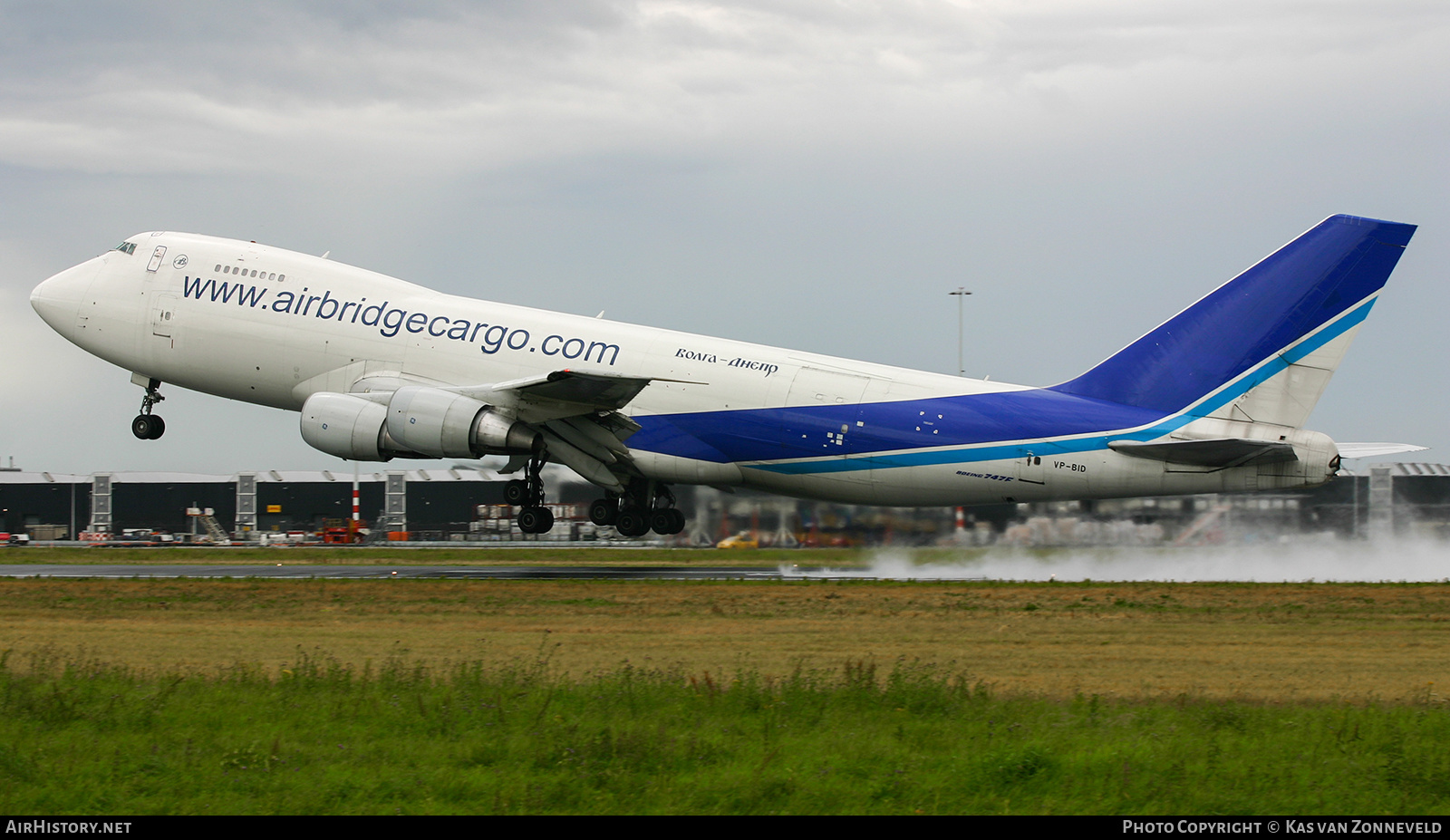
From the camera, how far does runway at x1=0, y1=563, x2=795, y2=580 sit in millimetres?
29891

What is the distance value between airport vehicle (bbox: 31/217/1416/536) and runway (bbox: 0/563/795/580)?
1521 millimetres

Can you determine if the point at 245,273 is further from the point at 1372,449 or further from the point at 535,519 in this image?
the point at 1372,449

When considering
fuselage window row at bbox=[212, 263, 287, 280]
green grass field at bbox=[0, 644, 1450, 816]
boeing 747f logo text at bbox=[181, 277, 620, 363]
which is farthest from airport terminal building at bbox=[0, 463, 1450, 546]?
green grass field at bbox=[0, 644, 1450, 816]

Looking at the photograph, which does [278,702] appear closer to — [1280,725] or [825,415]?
[1280,725]

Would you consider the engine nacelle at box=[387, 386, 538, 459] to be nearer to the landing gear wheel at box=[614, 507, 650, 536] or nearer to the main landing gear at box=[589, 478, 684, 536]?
the main landing gear at box=[589, 478, 684, 536]

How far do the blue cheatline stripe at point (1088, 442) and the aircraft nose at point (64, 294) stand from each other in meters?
18.5

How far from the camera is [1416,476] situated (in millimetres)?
39844

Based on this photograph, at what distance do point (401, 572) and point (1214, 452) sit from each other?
19.5 m

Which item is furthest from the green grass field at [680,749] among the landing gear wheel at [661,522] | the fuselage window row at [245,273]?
the fuselage window row at [245,273]

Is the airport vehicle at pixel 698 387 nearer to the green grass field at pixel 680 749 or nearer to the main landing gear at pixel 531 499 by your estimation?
the main landing gear at pixel 531 499

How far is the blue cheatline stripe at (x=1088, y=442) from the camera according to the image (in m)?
26.6
